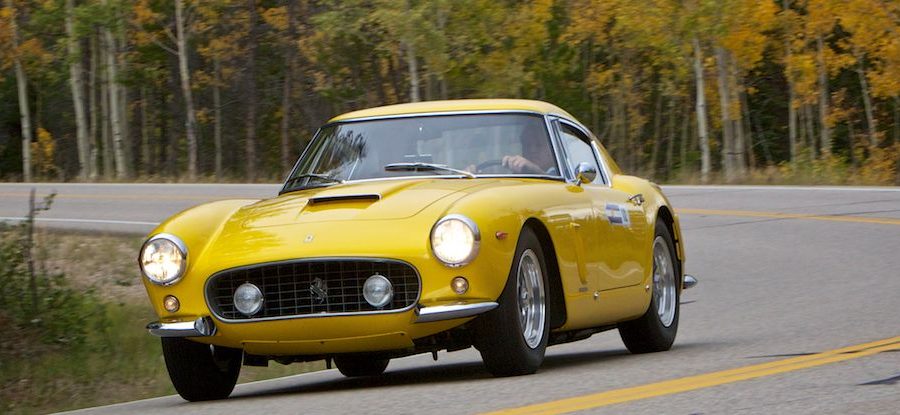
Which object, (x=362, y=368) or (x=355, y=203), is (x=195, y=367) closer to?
(x=355, y=203)

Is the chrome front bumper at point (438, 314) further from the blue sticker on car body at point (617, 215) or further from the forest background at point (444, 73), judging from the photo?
the forest background at point (444, 73)

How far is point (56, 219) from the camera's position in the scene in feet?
85.0

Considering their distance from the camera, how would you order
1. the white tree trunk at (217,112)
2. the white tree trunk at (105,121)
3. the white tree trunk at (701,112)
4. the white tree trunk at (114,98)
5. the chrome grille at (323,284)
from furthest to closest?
the white tree trunk at (217,112), the white tree trunk at (105,121), the white tree trunk at (114,98), the white tree trunk at (701,112), the chrome grille at (323,284)

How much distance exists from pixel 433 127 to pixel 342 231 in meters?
1.59

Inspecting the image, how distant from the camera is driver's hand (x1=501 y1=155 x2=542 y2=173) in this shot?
826cm

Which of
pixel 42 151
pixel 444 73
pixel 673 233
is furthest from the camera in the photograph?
pixel 42 151

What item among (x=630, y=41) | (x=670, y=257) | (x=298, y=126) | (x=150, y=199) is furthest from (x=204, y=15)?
(x=670, y=257)

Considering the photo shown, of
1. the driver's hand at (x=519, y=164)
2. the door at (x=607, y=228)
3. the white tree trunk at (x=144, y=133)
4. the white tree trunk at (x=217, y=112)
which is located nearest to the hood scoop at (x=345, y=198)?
the driver's hand at (x=519, y=164)

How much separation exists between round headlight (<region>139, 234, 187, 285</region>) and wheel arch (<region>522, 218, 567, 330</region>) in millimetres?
1724

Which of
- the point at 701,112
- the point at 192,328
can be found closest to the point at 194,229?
the point at 192,328

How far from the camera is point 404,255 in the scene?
6.82 meters

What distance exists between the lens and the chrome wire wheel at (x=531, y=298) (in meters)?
7.25

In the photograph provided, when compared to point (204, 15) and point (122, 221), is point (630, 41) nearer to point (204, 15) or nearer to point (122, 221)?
point (204, 15)

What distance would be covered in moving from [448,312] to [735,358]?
1694 millimetres
